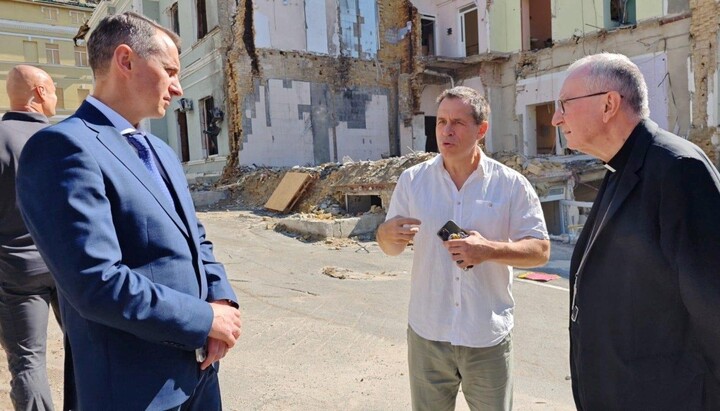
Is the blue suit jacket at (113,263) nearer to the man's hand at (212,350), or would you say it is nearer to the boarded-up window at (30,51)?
the man's hand at (212,350)

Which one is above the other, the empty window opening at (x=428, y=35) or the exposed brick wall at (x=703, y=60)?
the empty window opening at (x=428, y=35)

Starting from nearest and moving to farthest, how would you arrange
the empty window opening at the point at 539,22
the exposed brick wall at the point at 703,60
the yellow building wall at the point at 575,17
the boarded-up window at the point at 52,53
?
1. the exposed brick wall at the point at 703,60
2. the yellow building wall at the point at 575,17
3. the empty window opening at the point at 539,22
4. the boarded-up window at the point at 52,53

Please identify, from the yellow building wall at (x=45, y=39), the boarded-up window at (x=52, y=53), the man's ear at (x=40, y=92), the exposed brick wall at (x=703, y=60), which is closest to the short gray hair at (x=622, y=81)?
the man's ear at (x=40, y=92)

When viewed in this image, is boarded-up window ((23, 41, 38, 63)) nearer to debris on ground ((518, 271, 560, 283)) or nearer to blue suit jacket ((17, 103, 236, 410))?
debris on ground ((518, 271, 560, 283))

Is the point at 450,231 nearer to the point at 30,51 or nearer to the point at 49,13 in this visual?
the point at 30,51

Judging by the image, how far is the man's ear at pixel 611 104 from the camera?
1.78 metres

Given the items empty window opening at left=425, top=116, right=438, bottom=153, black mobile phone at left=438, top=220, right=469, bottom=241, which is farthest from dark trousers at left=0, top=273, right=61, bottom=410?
empty window opening at left=425, top=116, right=438, bottom=153

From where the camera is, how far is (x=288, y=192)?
13.7 metres

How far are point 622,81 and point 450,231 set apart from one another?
0.95 metres

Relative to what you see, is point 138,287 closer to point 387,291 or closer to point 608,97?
point 608,97

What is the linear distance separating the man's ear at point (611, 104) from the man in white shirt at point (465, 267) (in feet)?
2.45

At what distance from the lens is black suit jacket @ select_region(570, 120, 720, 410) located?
1466 mm

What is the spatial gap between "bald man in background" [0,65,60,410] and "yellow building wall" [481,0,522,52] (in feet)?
65.6

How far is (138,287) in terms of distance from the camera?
144cm
